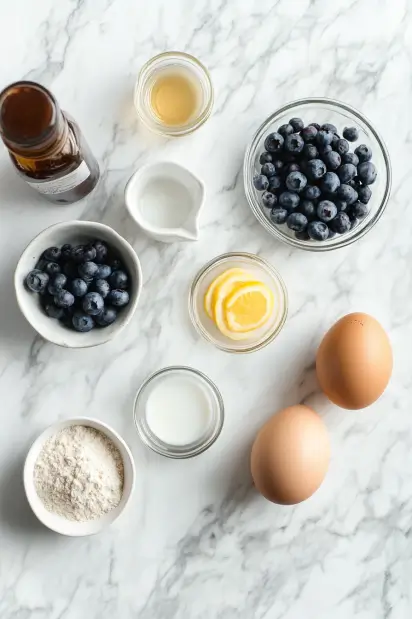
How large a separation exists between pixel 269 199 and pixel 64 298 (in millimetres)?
379

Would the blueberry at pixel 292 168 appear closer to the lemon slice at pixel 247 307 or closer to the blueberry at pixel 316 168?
the blueberry at pixel 316 168

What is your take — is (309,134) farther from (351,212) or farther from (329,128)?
(351,212)

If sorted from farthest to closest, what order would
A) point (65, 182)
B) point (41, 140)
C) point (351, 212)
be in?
point (351, 212) < point (65, 182) < point (41, 140)

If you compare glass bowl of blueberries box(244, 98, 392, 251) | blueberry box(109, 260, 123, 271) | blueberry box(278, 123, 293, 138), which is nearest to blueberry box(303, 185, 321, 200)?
glass bowl of blueberries box(244, 98, 392, 251)

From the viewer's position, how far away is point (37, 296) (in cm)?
119

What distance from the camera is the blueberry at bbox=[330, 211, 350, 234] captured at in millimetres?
1208

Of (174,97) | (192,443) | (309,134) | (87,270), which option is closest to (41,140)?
(87,270)

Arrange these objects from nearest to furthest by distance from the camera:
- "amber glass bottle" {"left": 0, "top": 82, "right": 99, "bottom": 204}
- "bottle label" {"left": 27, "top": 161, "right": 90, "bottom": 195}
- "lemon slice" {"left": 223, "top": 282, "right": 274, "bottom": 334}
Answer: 1. "amber glass bottle" {"left": 0, "top": 82, "right": 99, "bottom": 204}
2. "bottle label" {"left": 27, "top": 161, "right": 90, "bottom": 195}
3. "lemon slice" {"left": 223, "top": 282, "right": 274, "bottom": 334}

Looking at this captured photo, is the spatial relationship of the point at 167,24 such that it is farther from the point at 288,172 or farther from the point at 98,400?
the point at 98,400

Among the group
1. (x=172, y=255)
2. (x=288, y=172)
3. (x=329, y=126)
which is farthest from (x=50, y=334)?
(x=329, y=126)

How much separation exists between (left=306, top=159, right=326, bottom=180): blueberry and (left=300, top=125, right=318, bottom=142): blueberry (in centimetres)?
5

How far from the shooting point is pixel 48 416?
1.26m

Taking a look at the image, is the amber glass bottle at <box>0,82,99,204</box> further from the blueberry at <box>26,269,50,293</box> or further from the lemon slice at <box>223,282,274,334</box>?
the lemon slice at <box>223,282,274,334</box>

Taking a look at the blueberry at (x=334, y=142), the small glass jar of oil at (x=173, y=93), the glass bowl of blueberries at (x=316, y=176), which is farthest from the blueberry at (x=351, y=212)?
the small glass jar of oil at (x=173, y=93)
